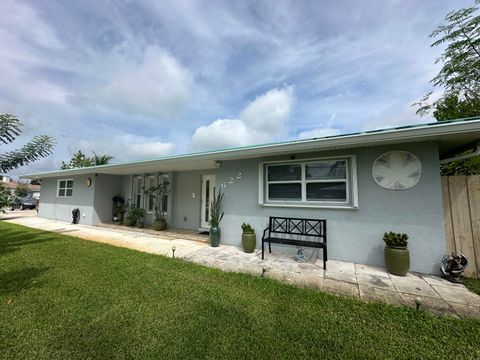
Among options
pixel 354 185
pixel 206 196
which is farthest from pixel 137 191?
pixel 354 185

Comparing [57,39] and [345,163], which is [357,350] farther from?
[57,39]

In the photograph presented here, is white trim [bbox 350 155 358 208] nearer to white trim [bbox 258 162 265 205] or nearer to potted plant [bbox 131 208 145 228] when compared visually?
white trim [bbox 258 162 265 205]

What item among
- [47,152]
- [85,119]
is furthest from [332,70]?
[85,119]

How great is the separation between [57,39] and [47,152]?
16.1 feet

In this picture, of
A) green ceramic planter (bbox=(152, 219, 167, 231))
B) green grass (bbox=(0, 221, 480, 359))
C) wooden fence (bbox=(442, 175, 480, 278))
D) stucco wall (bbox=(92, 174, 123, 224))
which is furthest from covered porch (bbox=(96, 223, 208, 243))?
wooden fence (bbox=(442, 175, 480, 278))

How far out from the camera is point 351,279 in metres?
3.82

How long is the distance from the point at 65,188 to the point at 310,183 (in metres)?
14.3

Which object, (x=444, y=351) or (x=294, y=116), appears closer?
(x=444, y=351)

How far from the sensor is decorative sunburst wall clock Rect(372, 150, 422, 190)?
4262 millimetres

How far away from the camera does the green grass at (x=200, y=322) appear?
212cm

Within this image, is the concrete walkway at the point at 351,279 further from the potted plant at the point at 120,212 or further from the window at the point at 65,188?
the window at the point at 65,188

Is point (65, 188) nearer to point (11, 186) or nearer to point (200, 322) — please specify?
point (11, 186)

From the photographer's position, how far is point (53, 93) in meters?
8.35

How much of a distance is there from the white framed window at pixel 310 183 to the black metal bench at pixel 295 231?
447mm
